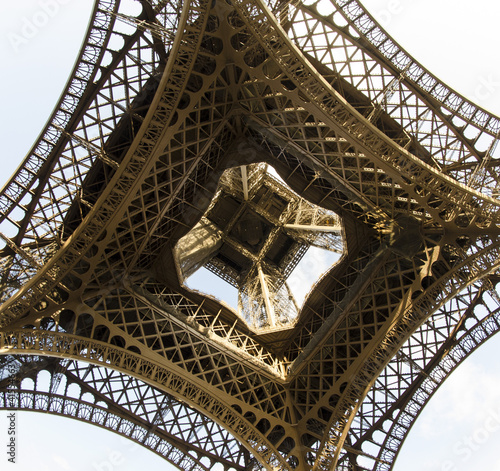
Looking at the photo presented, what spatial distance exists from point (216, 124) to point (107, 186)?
3.80m

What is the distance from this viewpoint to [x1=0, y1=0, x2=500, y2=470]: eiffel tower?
41.8ft

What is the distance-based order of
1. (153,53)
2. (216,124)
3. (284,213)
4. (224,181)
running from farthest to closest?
(284,213) → (224,181) → (216,124) → (153,53)

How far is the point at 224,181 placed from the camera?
2066cm

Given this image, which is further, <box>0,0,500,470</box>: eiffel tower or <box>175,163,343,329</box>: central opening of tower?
<box>175,163,343,329</box>: central opening of tower

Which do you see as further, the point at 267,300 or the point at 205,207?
the point at 267,300

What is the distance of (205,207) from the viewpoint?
1605cm

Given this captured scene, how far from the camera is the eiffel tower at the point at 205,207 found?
1274 cm

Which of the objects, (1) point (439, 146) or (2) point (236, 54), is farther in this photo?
(1) point (439, 146)

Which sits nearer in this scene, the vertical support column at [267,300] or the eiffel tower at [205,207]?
the eiffel tower at [205,207]

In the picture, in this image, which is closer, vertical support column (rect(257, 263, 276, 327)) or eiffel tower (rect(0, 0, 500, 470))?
eiffel tower (rect(0, 0, 500, 470))

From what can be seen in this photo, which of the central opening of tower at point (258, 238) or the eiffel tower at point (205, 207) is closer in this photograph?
the eiffel tower at point (205, 207)

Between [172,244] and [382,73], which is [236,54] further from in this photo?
[172,244]

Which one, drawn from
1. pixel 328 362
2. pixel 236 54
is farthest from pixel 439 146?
pixel 328 362

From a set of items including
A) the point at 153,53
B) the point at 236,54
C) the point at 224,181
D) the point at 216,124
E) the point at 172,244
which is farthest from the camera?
the point at 224,181
